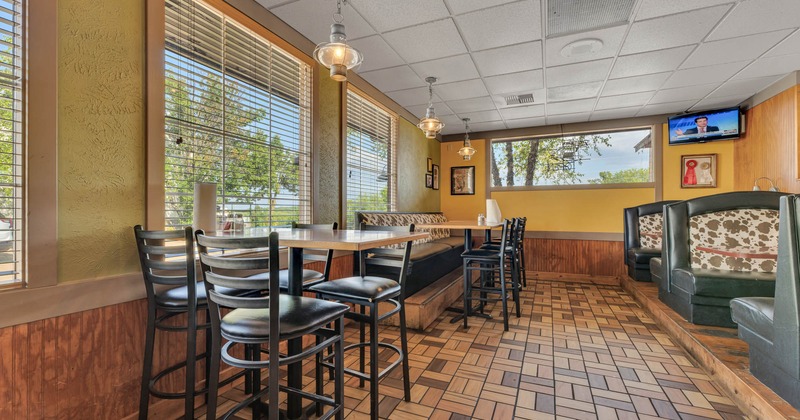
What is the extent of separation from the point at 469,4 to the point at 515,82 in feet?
5.83

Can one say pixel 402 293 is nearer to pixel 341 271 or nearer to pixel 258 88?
pixel 341 271

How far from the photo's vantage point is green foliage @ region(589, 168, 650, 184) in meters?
5.76

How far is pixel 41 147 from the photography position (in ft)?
4.83

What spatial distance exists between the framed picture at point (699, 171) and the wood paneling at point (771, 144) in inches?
10.3

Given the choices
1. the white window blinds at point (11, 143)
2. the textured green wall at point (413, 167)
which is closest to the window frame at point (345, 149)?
the textured green wall at point (413, 167)

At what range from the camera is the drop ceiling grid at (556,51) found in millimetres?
Answer: 2717

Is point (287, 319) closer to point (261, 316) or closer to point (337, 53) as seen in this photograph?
point (261, 316)

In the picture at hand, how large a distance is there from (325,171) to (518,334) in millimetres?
2389

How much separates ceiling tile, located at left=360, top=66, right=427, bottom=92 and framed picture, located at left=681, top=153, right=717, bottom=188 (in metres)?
4.46

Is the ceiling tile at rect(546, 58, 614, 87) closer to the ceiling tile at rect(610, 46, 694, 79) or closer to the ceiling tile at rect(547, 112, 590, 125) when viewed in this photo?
the ceiling tile at rect(610, 46, 694, 79)

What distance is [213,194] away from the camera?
1971 mm

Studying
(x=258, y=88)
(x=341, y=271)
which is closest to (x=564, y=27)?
(x=258, y=88)

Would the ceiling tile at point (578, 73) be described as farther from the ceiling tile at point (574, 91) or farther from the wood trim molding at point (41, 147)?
the wood trim molding at point (41, 147)

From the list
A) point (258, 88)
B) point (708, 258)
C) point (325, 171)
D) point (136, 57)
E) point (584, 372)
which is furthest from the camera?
point (325, 171)
